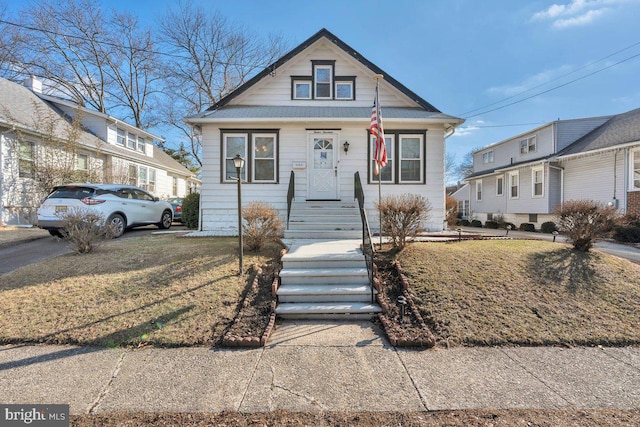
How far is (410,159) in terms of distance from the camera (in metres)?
9.49

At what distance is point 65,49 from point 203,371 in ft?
96.3

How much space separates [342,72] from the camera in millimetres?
10383

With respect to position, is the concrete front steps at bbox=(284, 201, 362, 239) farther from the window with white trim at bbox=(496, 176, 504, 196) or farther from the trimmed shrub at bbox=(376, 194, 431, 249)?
the window with white trim at bbox=(496, 176, 504, 196)

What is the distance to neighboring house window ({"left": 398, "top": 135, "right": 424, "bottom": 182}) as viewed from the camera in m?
9.48

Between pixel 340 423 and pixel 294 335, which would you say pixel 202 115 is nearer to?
pixel 294 335

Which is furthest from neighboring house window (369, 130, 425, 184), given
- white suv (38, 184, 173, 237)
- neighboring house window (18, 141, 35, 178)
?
neighboring house window (18, 141, 35, 178)

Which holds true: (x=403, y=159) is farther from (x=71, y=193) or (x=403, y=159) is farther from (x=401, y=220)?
(x=71, y=193)

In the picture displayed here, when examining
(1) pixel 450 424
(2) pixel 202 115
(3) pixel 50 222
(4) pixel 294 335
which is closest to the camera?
(1) pixel 450 424

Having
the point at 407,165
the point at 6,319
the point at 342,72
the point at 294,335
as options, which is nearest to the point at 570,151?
the point at 407,165

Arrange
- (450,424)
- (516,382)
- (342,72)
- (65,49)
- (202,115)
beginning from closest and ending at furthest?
1. (450,424)
2. (516,382)
3. (202,115)
4. (342,72)
5. (65,49)

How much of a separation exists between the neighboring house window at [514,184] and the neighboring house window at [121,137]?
83.6 ft

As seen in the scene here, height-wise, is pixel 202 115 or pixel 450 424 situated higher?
pixel 202 115

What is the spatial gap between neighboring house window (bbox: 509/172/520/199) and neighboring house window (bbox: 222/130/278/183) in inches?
675

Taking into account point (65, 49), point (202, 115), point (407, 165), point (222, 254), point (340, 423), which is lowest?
point (340, 423)
